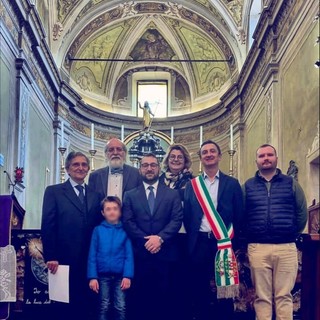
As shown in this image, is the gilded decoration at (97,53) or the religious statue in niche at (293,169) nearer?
the religious statue in niche at (293,169)

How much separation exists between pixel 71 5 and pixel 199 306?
1250 centimetres

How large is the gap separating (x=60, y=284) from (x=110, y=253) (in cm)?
52

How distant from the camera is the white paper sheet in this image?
5254 mm

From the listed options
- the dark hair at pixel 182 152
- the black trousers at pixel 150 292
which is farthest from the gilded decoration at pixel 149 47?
the black trousers at pixel 150 292

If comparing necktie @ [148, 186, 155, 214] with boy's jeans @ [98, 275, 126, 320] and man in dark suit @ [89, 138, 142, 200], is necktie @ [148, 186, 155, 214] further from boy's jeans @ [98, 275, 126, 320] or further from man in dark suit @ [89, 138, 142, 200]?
boy's jeans @ [98, 275, 126, 320]

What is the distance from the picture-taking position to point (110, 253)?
204 inches

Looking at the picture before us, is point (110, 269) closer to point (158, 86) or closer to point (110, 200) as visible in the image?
point (110, 200)

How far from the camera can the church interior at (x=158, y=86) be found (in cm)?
901

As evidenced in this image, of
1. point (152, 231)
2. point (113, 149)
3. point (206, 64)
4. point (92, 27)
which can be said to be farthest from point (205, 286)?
point (206, 64)

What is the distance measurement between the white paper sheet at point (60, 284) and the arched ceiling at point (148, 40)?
38.1 feet

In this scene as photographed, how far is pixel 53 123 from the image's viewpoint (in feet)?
53.3

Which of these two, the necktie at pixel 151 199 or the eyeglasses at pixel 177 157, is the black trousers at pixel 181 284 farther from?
the eyeglasses at pixel 177 157

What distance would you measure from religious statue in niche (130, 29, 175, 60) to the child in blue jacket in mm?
15455

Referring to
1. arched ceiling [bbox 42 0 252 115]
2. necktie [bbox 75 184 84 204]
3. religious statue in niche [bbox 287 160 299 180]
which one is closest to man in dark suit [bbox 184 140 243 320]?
necktie [bbox 75 184 84 204]
